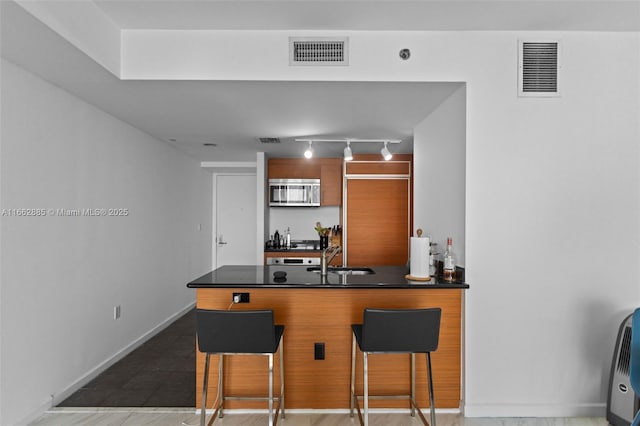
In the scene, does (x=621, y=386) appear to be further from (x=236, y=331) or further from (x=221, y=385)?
(x=221, y=385)

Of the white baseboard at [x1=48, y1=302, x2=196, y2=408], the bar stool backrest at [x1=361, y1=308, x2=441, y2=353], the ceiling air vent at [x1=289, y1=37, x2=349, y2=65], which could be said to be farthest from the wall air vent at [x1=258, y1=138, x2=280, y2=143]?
the bar stool backrest at [x1=361, y1=308, x2=441, y2=353]

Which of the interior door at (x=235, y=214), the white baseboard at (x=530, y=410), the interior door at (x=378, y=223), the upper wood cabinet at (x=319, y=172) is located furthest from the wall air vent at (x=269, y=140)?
the white baseboard at (x=530, y=410)

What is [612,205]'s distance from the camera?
8.21 feet

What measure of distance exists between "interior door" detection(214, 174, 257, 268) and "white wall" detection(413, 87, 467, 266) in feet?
11.3

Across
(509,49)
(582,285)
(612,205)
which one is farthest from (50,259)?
(612,205)

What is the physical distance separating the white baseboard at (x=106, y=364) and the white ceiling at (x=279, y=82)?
7.41 ft

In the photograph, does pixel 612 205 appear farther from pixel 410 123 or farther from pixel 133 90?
pixel 133 90

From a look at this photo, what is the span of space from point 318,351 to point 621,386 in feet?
6.41

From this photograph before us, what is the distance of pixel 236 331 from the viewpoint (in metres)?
2.03

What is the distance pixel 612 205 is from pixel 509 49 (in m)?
1.31

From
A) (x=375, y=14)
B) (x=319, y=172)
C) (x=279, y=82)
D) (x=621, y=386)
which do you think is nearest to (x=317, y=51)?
(x=279, y=82)

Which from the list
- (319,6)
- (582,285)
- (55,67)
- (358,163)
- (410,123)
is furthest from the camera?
(358,163)

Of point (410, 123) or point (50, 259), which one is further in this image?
point (410, 123)

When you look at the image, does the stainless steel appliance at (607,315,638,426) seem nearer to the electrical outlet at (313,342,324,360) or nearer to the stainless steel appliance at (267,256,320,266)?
the electrical outlet at (313,342,324,360)
